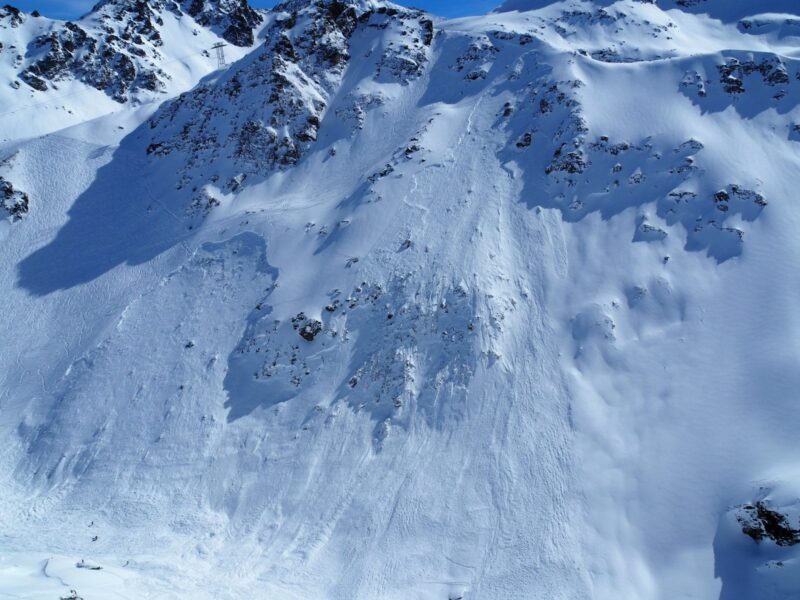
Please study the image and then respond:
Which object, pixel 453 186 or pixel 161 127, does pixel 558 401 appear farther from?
pixel 161 127

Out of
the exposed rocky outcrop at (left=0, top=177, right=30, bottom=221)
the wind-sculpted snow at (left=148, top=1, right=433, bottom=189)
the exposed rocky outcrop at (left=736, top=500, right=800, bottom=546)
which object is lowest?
the exposed rocky outcrop at (left=736, top=500, right=800, bottom=546)

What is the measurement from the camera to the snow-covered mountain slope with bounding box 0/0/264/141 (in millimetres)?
56406

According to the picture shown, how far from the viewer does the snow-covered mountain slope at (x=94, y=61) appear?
5641 centimetres

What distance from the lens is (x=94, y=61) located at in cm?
6450

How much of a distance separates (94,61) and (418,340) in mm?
66504

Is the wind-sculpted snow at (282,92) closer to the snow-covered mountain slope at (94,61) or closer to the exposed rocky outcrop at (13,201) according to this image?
the exposed rocky outcrop at (13,201)

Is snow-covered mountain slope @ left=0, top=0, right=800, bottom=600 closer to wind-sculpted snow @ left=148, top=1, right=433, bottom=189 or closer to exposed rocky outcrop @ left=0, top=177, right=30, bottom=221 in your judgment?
exposed rocky outcrop @ left=0, top=177, right=30, bottom=221

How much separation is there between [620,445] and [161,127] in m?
42.3

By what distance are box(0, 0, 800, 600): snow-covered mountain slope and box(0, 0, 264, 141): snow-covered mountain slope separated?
2095 cm

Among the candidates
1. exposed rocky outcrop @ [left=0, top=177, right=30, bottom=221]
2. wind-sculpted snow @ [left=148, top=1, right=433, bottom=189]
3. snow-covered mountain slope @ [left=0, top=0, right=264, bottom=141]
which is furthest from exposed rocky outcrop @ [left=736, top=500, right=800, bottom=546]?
snow-covered mountain slope @ [left=0, top=0, right=264, bottom=141]

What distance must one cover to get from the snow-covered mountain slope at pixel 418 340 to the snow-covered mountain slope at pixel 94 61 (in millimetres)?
20952

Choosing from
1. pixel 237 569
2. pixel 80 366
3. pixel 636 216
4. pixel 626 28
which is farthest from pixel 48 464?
pixel 626 28

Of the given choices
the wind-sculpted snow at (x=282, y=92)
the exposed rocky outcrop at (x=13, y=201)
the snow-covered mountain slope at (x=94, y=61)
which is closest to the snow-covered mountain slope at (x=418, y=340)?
the exposed rocky outcrop at (x=13, y=201)

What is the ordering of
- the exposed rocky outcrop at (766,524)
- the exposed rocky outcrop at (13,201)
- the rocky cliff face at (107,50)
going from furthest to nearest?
1. the rocky cliff face at (107,50)
2. the exposed rocky outcrop at (13,201)
3. the exposed rocky outcrop at (766,524)
